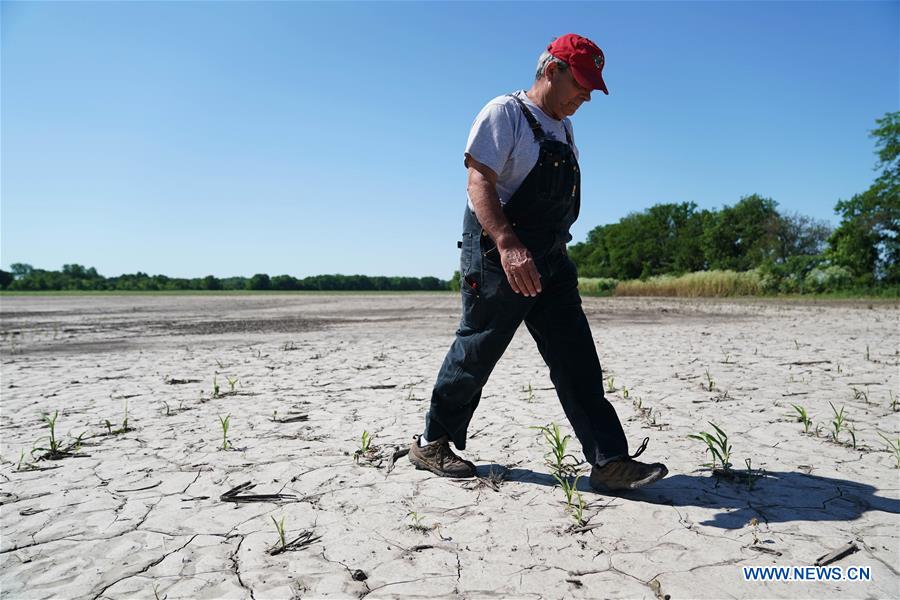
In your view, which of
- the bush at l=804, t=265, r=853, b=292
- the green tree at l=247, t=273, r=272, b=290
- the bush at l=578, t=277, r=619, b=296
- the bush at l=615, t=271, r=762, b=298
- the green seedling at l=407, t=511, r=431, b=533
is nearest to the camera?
the green seedling at l=407, t=511, r=431, b=533

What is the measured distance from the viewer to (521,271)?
218cm

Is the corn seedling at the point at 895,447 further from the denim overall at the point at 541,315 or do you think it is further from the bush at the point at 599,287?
the bush at the point at 599,287

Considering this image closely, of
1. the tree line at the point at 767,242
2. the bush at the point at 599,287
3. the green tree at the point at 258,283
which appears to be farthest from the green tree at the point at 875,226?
the green tree at the point at 258,283

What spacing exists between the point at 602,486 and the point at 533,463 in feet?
1.76

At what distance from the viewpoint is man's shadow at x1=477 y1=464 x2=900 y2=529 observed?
2.23m

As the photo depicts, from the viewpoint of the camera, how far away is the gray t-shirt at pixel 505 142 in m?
2.33

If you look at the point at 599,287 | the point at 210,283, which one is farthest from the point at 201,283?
the point at 599,287

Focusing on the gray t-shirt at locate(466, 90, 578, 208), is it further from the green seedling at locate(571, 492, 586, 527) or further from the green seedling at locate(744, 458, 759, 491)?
the green seedling at locate(744, 458, 759, 491)

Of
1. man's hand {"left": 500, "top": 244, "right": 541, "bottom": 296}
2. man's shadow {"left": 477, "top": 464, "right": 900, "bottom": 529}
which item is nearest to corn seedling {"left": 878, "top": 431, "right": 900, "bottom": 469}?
man's shadow {"left": 477, "top": 464, "right": 900, "bottom": 529}

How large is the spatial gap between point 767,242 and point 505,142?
49.8m

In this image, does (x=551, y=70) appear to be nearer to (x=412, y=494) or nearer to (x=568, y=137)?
(x=568, y=137)

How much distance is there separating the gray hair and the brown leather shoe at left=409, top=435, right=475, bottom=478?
1.91 meters

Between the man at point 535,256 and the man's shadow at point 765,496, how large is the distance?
0.20m

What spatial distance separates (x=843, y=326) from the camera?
10.2 metres
